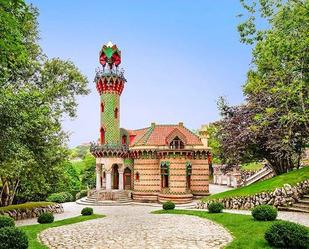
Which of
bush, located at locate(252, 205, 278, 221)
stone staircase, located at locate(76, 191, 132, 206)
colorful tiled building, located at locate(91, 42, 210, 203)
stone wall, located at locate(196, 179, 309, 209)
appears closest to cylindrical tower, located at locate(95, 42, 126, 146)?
colorful tiled building, located at locate(91, 42, 210, 203)

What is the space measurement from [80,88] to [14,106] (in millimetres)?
13616

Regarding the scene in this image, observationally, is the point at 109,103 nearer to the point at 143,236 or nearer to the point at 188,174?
the point at 188,174

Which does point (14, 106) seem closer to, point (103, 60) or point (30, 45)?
point (30, 45)

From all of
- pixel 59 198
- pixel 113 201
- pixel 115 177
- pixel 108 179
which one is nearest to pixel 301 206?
pixel 113 201

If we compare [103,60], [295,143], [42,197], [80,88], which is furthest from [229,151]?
[42,197]

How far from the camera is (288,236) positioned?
11.1m

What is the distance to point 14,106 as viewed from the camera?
16578 mm

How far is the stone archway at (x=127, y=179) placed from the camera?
42344mm

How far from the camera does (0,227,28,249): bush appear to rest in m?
10.6

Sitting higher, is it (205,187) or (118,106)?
(118,106)

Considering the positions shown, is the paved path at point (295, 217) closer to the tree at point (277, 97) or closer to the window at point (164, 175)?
the tree at point (277, 97)

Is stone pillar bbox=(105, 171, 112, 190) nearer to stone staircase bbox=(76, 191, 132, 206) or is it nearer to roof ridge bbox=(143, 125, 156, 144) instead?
stone staircase bbox=(76, 191, 132, 206)

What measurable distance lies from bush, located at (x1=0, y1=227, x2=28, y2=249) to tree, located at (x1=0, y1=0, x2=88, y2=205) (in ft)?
19.8

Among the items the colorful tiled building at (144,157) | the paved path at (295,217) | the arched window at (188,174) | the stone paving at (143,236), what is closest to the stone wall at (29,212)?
the colorful tiled building at (144,157)
